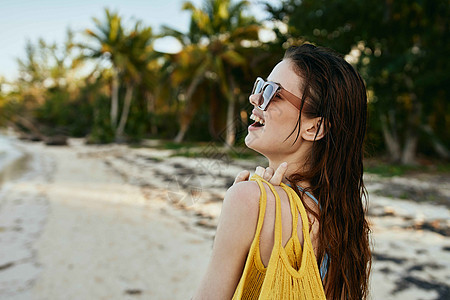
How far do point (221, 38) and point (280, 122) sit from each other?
54.5 ft

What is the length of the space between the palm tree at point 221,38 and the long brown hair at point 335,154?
14907 mm

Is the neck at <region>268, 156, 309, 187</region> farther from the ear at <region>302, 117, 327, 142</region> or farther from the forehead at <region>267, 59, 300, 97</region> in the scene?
the forehead at <region>267, 59, 300, 97</region>

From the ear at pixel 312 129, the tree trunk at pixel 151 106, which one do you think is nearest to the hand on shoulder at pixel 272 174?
the ear at pixel 312 129

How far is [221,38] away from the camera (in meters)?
16.7

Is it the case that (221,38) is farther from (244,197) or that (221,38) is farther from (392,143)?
(244,197)

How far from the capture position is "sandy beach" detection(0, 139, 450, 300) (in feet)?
11.2

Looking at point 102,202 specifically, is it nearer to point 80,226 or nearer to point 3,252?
point 80,226

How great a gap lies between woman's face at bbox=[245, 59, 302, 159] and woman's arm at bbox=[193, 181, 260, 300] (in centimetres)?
18

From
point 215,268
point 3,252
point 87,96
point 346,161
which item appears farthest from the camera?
point 87,96

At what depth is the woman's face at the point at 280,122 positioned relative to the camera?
98 centimetres

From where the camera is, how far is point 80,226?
5.33m

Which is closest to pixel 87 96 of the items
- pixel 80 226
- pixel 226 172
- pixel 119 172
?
pixel 119 172

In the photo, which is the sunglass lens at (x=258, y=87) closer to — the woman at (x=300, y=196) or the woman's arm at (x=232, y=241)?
the woman at (x=300, y=196)

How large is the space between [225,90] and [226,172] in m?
7.58
